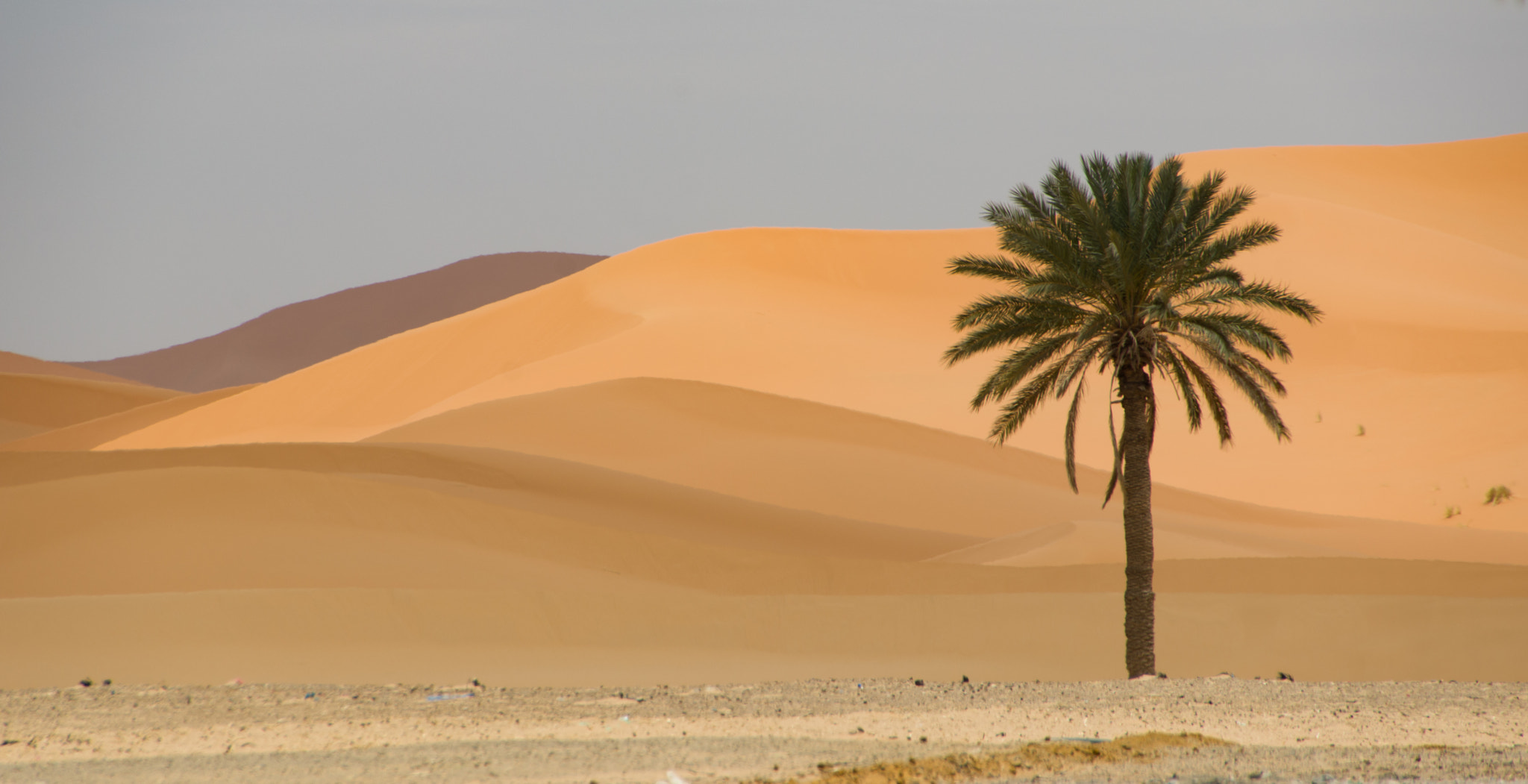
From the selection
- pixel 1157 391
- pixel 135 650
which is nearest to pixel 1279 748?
pixel 135 650

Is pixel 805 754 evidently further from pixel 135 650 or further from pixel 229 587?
pixel 229 587

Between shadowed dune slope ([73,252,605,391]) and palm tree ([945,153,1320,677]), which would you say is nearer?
palm tree ([945,153,1320,677])

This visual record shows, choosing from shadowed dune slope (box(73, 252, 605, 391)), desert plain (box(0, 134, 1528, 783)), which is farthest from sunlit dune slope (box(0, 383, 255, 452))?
shadowed dune slope (box(73, 252, 605, 391))

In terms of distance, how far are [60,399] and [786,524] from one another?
324ft

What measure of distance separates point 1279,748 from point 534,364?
4642cm

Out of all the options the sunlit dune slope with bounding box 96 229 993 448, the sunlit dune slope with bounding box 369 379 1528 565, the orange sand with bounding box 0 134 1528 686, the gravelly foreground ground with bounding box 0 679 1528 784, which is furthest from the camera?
the sunlit dune slope with bounding box 96 229 993 448

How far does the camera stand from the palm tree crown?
16.6 m

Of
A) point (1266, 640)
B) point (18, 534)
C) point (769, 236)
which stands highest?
point (769, 236)

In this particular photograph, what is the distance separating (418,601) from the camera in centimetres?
1803

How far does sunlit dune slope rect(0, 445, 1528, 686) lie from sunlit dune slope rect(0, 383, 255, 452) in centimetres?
4948

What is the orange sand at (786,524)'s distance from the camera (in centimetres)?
1739

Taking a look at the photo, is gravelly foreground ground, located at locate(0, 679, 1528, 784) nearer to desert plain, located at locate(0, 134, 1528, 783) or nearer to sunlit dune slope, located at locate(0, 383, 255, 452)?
desert plain, located at locate(0, 134, 1528, 783)

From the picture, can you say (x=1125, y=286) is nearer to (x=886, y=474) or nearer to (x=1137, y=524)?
(x=1137, y=524)

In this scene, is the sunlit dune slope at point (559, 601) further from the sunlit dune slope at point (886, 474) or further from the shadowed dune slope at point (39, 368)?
the shadowed dune slope at point (39, 368)
